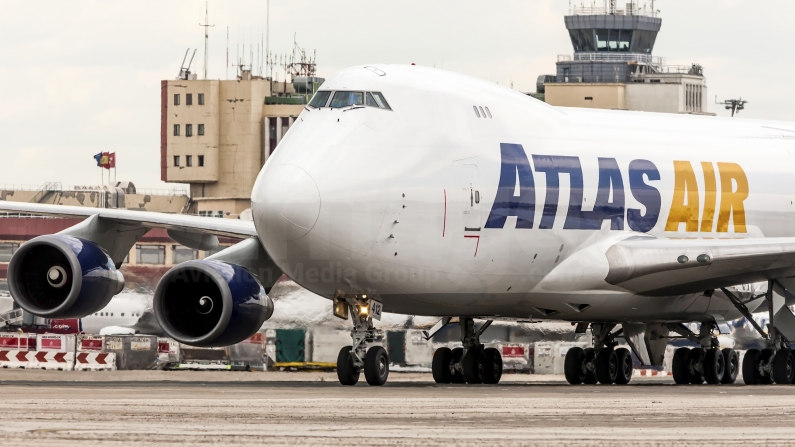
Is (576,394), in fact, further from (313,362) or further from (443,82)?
(313,362)

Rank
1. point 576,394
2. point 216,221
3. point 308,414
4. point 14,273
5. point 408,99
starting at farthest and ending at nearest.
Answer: point 216,221
point 14,273
point 408,99
point 576,394
point 308,414

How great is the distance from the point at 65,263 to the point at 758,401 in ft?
37.9

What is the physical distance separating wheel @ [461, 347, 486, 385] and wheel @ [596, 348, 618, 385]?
8.96 feet

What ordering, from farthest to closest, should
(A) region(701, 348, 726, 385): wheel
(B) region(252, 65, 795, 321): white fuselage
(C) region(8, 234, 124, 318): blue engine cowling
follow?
(A) region(701, 348, 726, 385): wheel, (C) region(8, 234, 124, 318): blue engine cowling, (B) region(252, 65, 795, 321): white fuselage

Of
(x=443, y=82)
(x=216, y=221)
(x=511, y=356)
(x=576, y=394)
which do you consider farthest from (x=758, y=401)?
(x=511, y=356)

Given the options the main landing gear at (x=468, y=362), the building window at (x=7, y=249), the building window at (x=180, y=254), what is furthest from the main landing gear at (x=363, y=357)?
the building window at (x=7, y=249)

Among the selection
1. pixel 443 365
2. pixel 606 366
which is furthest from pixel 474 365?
pixel 606 366

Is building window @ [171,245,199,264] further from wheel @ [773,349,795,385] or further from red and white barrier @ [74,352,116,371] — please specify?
wheel @ [773,349,795,385]

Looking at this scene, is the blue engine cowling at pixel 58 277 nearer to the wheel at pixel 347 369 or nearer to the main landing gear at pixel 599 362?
the wheel at pixel 347 369

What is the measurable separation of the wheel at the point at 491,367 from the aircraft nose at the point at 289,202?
745cm

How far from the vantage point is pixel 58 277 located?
81.0 ft

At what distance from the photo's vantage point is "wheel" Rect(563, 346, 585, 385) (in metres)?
29.1

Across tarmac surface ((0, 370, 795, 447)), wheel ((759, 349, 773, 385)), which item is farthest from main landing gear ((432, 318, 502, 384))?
tarmac surface ((0, 370, 795, 447))

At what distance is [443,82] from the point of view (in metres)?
23.9
